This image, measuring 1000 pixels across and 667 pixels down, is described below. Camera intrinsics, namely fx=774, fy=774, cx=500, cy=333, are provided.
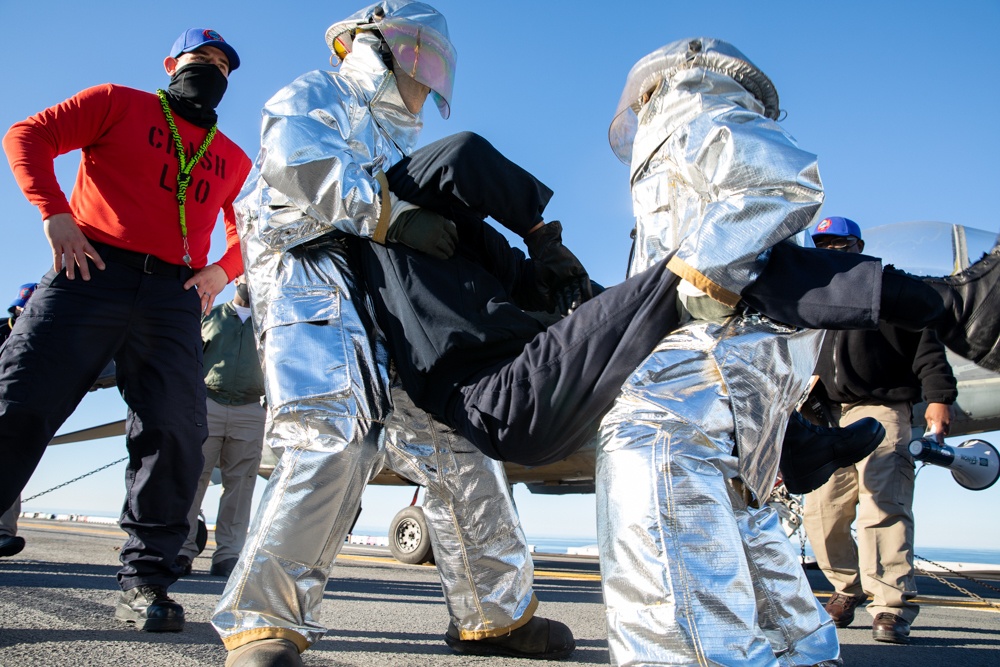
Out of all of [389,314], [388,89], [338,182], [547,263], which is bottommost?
[389,314]

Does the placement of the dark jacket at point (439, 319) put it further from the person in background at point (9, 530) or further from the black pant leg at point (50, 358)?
the person in background at point (9, 530)

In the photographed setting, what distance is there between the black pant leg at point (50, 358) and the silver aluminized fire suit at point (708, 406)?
188 cm

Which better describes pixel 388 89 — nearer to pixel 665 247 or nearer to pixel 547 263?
pixel 547 263

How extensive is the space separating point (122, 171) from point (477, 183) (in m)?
1.72

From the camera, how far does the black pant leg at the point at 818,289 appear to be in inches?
61.1

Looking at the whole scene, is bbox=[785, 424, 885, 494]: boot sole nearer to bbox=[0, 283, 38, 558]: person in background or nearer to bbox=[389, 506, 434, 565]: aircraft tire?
bbox=[0, 283, 38, 558]: person in background

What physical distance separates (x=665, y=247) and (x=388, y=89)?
107 cm

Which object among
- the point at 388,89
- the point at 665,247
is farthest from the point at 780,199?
the point at 388,89

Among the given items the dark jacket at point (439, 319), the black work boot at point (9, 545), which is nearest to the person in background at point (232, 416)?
the black work boot at point (9, 545)

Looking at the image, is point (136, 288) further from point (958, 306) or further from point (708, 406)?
point (958, 306)

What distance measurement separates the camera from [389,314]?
2.08 meters

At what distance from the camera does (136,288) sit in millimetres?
2805

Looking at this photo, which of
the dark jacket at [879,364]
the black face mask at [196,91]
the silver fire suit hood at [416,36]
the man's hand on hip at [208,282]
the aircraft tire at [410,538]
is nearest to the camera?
the silver fire suit hood at [416,36]

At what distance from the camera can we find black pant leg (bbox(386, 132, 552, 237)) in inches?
77.1
